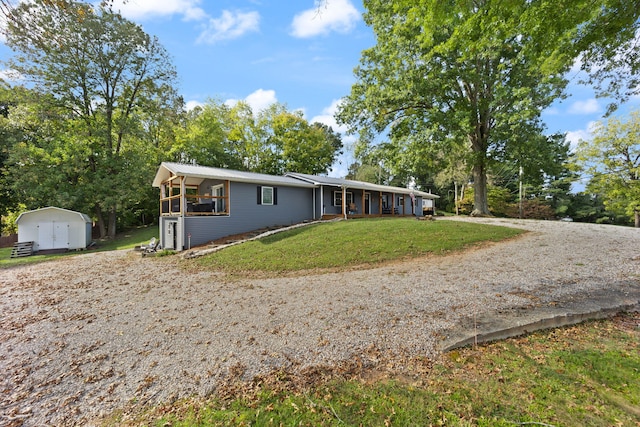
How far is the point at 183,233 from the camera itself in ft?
38.5

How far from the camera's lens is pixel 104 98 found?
20.2 m

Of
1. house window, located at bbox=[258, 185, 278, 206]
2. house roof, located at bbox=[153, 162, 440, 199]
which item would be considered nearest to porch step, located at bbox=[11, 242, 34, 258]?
house roof, located at bbox=[153, 162, 440, 199]

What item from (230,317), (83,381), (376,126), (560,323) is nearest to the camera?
(83,381)

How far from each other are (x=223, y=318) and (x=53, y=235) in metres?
17.5

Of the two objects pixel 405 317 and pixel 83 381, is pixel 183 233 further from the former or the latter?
pixel 405 317

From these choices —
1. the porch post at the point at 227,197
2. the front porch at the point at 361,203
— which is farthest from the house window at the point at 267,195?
the front porch at the point at 361,203

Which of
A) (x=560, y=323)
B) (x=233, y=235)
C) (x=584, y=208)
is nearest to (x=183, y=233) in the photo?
(x=233, y=235)

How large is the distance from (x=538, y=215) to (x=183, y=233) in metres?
36.5

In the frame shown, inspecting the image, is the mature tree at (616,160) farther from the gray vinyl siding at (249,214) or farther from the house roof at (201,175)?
the gray vinyl siding at (249,214)

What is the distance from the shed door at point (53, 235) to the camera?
15.1 meters

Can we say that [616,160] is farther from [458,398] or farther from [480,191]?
[458,398]

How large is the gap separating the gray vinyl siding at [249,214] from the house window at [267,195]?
6.7 inches

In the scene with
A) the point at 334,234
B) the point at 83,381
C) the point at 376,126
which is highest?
the point at 376,126

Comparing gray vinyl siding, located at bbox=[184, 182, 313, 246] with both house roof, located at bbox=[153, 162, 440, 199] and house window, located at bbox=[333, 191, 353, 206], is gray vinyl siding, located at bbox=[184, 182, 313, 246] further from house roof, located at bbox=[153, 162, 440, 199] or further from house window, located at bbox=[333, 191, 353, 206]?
house window, located at bbox=[333, 191, 353, 206]
